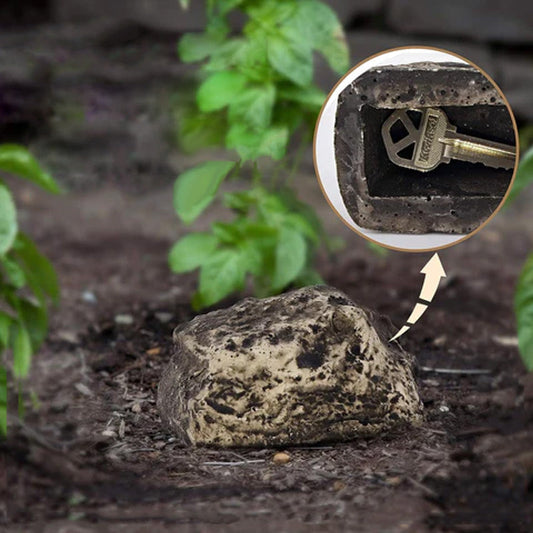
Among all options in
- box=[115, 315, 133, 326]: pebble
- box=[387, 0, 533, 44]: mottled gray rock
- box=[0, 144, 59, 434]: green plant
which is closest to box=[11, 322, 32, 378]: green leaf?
box=[0, 144, 59, 434]: green plant

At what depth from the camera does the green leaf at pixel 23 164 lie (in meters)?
0.92

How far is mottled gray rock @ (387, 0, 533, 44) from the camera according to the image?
2432 millimetres

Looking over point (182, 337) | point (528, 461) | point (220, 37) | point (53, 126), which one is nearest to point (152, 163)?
point (53, 126)

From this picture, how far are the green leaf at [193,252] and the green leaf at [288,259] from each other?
0.08m

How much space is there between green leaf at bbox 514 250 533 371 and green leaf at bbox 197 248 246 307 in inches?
11.5

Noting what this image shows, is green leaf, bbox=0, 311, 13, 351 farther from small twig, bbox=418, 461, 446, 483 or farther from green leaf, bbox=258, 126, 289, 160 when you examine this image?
small twig, bbox=418, 461, 446, 483

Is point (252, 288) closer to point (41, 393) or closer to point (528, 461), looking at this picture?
point (41, 393)

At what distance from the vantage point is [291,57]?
3.52ft

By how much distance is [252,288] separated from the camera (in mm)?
1051

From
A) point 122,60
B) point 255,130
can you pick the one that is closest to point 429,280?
point 255,130

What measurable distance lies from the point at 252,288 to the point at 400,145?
1.17 ft

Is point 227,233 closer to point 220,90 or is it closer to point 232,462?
point 220,90

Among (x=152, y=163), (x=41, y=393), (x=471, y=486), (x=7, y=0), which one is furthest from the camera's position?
(x=7, y=0)

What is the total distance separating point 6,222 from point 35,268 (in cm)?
15
